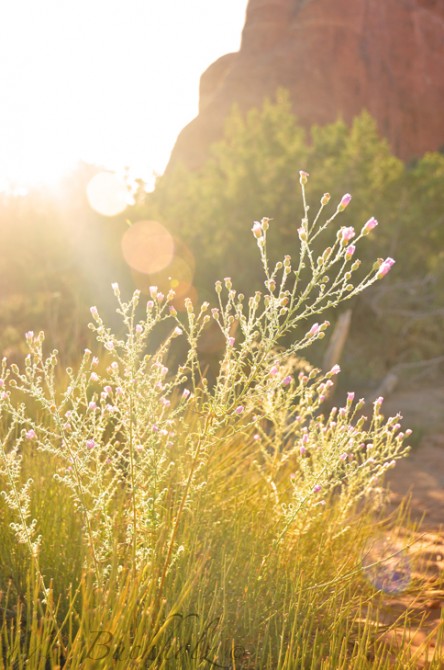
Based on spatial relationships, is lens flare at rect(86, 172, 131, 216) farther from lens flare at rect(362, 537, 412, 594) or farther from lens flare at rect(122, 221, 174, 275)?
lens flare at rect(362, 537, 412, 594)

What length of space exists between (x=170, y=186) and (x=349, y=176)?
11.3 feet

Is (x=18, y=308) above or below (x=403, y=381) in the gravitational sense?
below

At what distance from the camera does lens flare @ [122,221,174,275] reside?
10047mm

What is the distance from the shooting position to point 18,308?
9.91 metres

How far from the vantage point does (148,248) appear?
33.9 feet

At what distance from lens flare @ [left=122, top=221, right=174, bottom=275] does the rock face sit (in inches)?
1126

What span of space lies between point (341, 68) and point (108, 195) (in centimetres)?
3347

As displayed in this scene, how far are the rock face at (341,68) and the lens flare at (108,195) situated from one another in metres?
25.4

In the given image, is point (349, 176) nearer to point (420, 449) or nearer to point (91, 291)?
point (91, 291)

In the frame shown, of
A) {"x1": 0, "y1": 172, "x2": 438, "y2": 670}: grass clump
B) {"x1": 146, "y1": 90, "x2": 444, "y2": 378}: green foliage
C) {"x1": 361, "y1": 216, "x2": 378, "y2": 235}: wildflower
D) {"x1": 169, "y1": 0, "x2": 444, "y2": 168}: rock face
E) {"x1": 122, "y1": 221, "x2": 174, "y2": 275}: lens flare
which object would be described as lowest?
{"x1": 0, "y1": 172, "x2": 438, "y2": 670}: grass clump

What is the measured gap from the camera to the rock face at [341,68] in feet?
132

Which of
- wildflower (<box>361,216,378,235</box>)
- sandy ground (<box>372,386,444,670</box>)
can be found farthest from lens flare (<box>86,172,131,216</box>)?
wildflower (<box>361,216,378,235</box>)

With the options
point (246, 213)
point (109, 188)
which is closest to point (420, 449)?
point (246, 213)

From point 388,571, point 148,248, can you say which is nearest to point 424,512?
point 388,571
